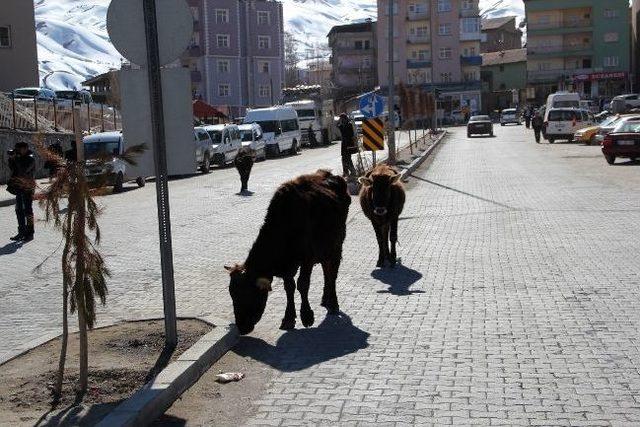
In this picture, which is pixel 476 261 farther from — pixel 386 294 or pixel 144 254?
pixel 144 254

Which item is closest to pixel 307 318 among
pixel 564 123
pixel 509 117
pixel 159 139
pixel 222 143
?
pixel 159 139

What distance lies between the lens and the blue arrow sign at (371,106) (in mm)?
27203

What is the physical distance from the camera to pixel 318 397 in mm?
5949

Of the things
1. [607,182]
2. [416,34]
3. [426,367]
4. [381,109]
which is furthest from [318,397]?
[416,34]

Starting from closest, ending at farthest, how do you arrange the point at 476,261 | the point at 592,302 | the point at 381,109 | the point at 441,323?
the point at 441,323
the point at 592,302
the point at 476,261
the point at 381,109

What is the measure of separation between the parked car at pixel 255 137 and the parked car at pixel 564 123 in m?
16.3

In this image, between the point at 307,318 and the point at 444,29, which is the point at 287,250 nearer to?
the point at 307,318

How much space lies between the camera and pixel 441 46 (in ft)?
339

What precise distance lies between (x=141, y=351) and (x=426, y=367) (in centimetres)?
224

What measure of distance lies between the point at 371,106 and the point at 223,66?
63.7m

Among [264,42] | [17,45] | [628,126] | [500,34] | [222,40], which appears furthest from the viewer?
[500,34]

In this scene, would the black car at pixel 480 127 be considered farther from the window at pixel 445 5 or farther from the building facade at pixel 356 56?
the building facade at pixel 356 56

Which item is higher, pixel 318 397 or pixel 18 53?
pixel 18 53

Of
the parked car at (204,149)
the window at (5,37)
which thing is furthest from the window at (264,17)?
the parked car at (204,149)
